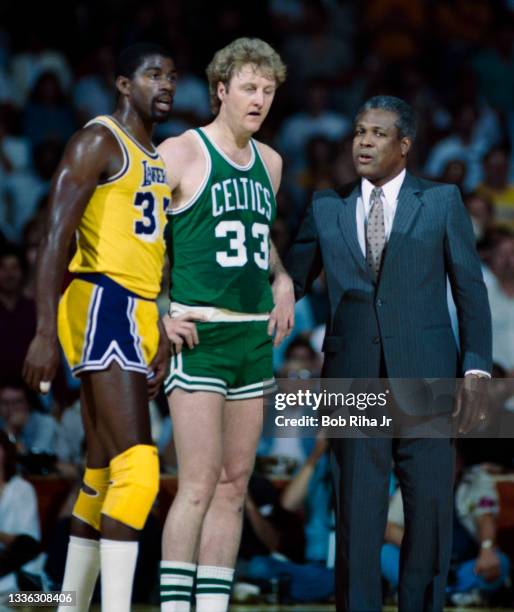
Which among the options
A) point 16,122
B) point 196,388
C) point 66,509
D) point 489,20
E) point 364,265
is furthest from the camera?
point 489,20

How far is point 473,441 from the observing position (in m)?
8.25

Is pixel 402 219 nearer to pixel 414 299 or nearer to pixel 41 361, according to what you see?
pixel 414 299

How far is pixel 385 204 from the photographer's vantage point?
5.85 metres

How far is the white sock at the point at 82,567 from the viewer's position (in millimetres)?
5258

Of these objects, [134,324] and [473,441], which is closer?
[134,324]

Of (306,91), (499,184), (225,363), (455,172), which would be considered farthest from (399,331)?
(306,91)

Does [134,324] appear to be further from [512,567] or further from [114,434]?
[512,567]

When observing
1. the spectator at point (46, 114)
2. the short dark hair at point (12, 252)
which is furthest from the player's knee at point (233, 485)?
the spectator at point (46, 114)

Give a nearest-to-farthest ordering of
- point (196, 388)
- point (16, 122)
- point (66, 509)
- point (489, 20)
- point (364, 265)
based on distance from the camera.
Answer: point (196, 388) < point (364, 265) < point (66, 509) < point (16, 122) < point (489, 20)

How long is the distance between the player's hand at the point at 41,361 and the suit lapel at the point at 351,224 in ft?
4.66

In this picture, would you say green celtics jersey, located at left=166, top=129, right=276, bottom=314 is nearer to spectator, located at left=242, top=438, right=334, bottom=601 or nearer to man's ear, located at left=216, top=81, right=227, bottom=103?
man's ear, located at left=216, top=81, right=227, bottom=103

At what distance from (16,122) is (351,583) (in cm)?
753

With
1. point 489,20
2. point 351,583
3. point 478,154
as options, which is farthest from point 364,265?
point 489,20

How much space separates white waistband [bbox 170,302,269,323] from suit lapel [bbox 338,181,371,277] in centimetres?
53
